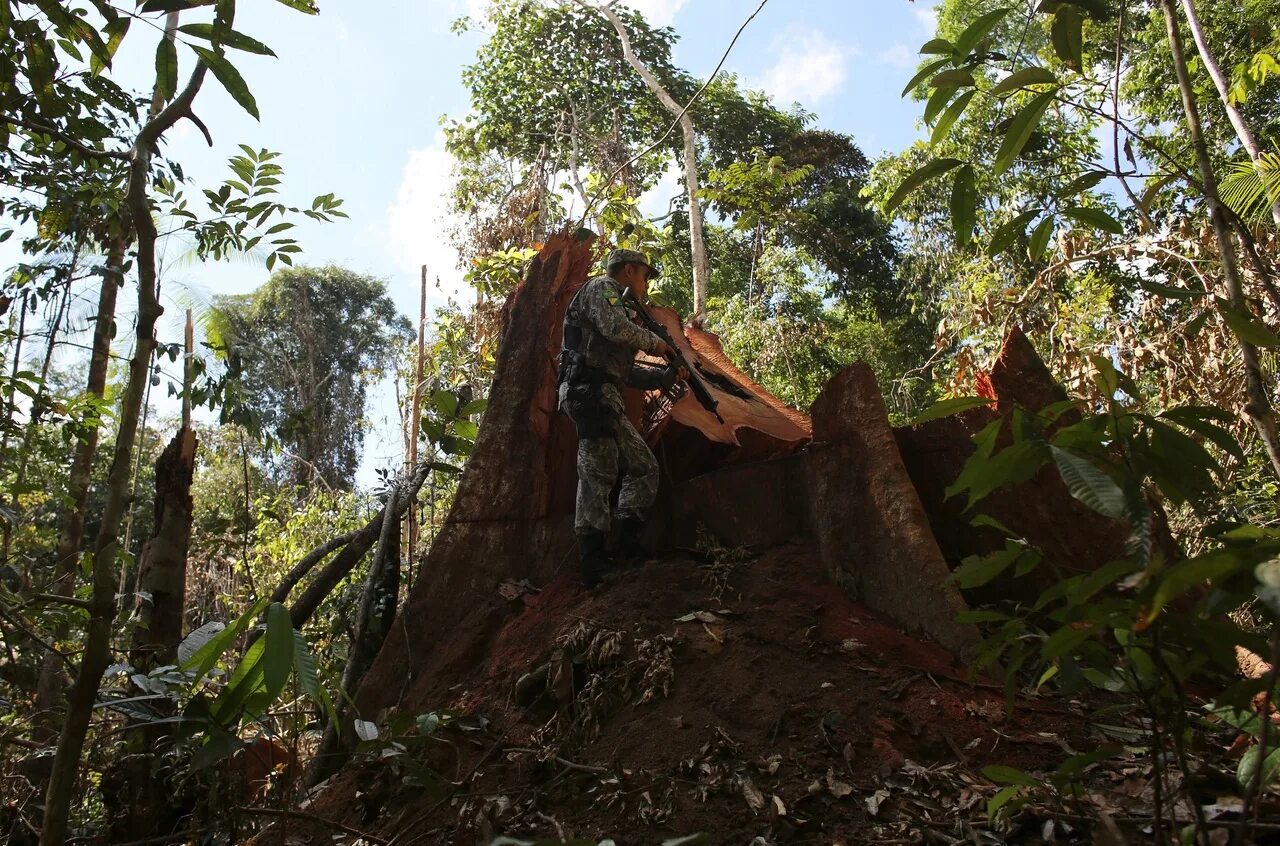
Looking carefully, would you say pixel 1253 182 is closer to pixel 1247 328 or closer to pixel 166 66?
pixel 1247 328

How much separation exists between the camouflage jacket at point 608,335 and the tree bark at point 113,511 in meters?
2.98

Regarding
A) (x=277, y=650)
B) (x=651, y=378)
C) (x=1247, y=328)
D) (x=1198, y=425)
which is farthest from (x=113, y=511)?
(x=651, y=378)

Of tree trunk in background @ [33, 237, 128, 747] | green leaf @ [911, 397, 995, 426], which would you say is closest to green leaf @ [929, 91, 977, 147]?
green leaf @ [911, 397, 995, 426]

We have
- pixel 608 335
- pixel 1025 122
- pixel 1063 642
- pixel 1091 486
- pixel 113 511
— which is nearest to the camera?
pixel 1091 486

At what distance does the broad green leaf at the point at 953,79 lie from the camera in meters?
1.74

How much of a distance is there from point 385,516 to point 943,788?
3641 mm

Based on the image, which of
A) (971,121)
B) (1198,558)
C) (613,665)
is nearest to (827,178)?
(971,121)

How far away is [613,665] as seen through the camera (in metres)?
3.62

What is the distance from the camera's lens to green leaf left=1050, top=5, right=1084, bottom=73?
1.81 m

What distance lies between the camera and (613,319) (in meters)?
4.99

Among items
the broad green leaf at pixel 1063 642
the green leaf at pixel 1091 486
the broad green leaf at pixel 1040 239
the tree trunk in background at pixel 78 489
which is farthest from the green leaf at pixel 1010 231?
the tree trunk in background at pixel 78 489

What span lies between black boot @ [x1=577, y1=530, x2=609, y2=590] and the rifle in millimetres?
989

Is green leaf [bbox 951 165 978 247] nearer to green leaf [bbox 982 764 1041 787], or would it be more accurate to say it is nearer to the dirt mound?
green leaf [bbox 982 764 1041 787]

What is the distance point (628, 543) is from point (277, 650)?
3.16 meters
